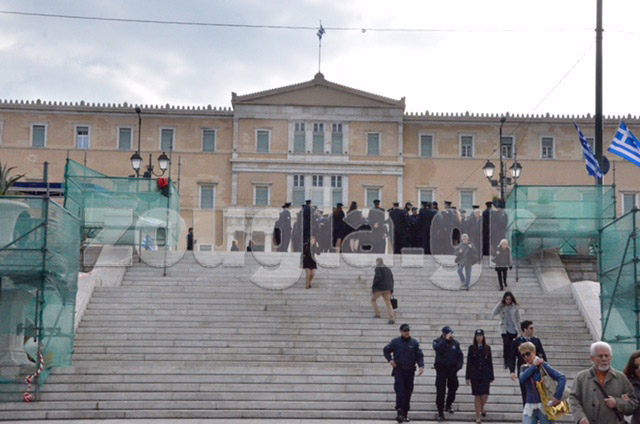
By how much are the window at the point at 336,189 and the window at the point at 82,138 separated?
540 inches

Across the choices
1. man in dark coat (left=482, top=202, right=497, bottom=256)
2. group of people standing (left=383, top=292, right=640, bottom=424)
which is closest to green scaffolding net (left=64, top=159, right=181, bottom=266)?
man in dark coat (left=482, top=202, right=497, bottom=256)

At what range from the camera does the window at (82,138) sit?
51.5 meters

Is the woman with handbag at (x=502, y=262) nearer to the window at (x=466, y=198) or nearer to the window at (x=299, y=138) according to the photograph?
the window at (x=466, y=198)

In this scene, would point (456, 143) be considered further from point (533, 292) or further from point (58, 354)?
point (58, 354)

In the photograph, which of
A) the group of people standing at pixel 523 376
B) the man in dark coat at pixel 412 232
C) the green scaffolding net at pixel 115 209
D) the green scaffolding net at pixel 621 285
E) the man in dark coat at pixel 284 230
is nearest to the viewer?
the group of people standing at pixel 523 376

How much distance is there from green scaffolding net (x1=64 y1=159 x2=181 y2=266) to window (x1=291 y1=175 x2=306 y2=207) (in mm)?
26675

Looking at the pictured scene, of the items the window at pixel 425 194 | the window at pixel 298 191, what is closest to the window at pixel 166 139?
the window at pixel 298 191

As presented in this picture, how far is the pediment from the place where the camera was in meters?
51.8

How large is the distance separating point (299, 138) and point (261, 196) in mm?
3933

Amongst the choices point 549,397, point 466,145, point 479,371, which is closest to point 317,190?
point 466,145

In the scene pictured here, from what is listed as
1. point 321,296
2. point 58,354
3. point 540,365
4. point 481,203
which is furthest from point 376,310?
point 481,203

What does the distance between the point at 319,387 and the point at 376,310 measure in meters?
3.41

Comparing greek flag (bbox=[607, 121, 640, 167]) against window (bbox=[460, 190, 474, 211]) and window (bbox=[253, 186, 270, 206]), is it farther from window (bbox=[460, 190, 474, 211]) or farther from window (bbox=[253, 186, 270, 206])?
window (bbox=[253, 186, 270, 206])

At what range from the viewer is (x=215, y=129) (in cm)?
5203
